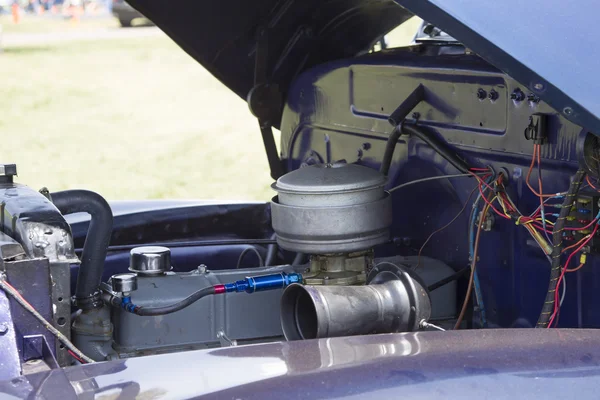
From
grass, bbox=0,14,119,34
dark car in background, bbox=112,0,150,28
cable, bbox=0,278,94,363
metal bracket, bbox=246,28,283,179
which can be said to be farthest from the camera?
grass, bbox=0,14,119,34

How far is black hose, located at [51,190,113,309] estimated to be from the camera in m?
1.77

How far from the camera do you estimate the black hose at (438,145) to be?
1.88 m

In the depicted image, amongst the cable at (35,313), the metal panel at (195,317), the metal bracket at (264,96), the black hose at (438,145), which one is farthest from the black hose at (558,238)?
the metal bracket at (264,96)

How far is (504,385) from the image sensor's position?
1.13 meters

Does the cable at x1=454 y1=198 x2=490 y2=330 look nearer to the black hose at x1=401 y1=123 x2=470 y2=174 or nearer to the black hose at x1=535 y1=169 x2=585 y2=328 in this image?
the black hose at x1=401 y1=123 x2=470 y2=174

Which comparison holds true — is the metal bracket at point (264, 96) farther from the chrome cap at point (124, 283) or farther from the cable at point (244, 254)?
the chrome cap at point (124, 283)

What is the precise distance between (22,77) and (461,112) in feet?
41.2

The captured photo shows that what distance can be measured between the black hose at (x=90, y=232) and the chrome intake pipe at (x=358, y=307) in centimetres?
41

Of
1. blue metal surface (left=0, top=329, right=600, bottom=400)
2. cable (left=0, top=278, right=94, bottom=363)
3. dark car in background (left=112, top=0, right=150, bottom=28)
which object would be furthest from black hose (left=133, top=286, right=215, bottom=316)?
dark car in background (left=112, top=0, right=150, bottom=28)

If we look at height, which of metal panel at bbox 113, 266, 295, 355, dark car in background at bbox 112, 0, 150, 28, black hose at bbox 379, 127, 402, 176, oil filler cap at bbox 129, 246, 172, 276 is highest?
dark car in background at bbox 112, 0, 150, 28

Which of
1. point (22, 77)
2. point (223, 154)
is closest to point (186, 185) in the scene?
point (223, 154)

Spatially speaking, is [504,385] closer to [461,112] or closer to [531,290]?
[531,290]

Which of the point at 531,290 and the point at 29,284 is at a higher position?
the point at 29,284

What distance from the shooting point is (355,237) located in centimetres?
184
